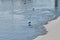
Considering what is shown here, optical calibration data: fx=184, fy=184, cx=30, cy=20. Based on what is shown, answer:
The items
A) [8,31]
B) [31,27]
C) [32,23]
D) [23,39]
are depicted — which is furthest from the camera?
[32,23]

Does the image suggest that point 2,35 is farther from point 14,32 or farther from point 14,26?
point 14,26

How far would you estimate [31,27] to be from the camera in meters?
6.21

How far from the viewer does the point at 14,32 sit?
563 centimetres

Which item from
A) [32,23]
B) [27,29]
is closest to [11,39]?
[27,29]

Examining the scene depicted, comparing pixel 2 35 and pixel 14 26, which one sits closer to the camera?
pixel 2 35

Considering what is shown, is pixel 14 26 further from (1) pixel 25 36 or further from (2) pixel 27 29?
(1) pixel 25 36

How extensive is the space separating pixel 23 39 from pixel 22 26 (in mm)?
1455

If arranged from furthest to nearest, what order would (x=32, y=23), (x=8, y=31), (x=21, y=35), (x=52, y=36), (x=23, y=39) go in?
(x=32, y=23)
(x=8, y=31)
(x=21, y=35)
(x=23, y=39)
(x=52, y=36)

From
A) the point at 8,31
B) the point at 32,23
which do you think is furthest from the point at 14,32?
the point at 32,23

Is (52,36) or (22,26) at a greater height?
(52,36)

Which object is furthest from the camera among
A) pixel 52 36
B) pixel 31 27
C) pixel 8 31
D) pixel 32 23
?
pixel 32 23

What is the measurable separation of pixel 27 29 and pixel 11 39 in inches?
44.4

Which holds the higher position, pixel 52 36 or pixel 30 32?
pixel 52 36

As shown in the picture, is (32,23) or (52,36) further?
(32,23)
